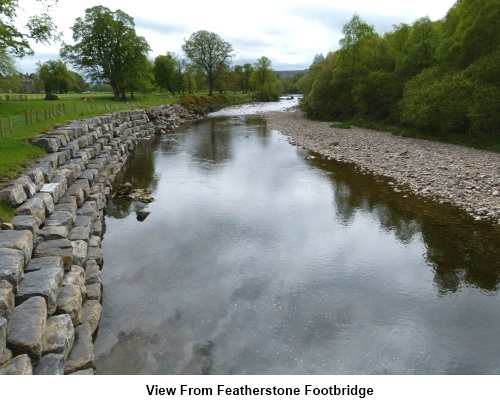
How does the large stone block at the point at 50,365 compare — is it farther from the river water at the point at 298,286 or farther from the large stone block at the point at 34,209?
the large stone block at the point at 34,209

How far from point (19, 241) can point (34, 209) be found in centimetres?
243

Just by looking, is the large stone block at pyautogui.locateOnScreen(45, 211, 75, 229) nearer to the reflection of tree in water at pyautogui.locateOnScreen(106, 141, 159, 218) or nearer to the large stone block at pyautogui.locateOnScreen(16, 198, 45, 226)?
the large stone block at pyautogui.locateOnScreen(16, 198, 45, 226)

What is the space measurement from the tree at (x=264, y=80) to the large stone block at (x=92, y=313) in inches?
A: 4039

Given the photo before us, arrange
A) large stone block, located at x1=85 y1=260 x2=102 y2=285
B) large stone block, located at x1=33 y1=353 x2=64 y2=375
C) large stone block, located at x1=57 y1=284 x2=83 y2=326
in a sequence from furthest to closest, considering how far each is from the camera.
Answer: large stone block, located at x1=85 y1=260 x2=102 y2=285, large stone block, located at x1=57 y1=284 x2=83 y2=326, large stone block, located at x1=33 y1=353 x2=64 y2=375

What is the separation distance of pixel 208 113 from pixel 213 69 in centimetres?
2744

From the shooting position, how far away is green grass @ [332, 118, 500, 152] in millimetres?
25148

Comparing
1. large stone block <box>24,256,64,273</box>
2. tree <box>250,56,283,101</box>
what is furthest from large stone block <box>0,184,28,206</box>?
tree <box>250,56,283,101</box>

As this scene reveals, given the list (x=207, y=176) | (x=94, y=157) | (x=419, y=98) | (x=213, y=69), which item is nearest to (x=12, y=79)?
(x=94, y=157)

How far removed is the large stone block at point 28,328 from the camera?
20.1 feet

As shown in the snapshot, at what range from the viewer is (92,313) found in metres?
8.37

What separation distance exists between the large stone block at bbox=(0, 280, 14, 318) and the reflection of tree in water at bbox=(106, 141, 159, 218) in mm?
8886

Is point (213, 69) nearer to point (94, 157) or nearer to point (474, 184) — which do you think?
point (94, 157)

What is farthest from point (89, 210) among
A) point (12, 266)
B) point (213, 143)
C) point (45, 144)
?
point (213, 143)

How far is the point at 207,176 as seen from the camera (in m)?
22.0
